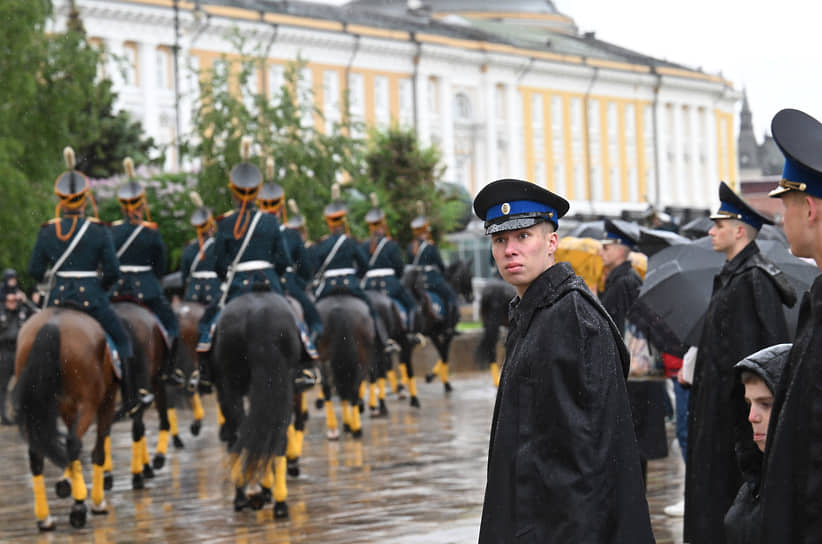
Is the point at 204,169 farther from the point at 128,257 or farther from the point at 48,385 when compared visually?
the point at 48,385

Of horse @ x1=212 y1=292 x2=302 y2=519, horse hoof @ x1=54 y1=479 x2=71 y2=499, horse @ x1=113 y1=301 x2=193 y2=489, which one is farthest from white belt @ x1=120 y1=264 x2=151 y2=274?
horse hoof @ x1=54 y1=479 x2=71 y2=499

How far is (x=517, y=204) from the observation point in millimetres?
5172

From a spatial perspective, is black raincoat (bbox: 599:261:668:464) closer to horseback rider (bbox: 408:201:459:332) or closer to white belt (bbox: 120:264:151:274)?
white belt (bbox: 120:264:151:274)

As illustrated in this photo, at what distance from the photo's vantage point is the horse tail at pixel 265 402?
→ 10.5 metres

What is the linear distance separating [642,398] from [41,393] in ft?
12.5

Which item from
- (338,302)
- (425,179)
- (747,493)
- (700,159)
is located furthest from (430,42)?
(747,493)

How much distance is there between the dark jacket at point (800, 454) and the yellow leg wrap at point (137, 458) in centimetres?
903

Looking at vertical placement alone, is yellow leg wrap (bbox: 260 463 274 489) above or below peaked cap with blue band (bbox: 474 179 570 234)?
below

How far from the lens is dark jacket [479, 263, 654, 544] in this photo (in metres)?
4.77

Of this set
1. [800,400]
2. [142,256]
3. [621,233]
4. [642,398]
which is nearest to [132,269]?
[142,256]

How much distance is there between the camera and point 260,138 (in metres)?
28.8

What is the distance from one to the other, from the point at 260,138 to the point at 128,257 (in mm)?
15582

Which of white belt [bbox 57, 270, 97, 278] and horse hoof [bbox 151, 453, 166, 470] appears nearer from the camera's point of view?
white belt [bbox 57, 270, 97, 278]

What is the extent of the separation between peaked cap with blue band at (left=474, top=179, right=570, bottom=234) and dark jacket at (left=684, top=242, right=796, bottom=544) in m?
2.14
